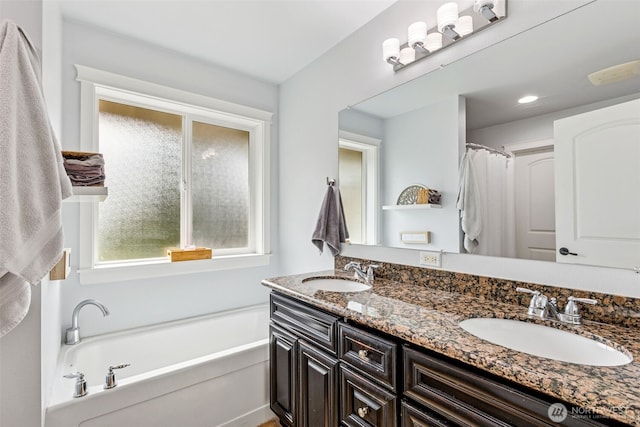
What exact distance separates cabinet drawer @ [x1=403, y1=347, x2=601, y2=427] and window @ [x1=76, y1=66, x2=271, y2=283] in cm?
206

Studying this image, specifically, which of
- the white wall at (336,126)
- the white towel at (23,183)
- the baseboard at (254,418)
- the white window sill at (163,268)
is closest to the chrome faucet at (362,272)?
the white wall at (336,126)

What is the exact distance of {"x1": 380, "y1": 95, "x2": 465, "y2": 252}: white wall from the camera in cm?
155

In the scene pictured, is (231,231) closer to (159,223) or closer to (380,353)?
(159,223)

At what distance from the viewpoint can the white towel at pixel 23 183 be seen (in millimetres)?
891

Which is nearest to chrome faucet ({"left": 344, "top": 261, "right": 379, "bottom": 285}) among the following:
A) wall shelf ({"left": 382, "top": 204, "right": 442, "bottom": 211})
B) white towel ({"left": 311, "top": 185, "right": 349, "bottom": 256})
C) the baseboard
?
white towel ({"left": 311, "top": 185, "right": 349, "bottom": 256})

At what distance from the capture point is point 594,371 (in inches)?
28.0

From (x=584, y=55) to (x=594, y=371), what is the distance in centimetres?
114

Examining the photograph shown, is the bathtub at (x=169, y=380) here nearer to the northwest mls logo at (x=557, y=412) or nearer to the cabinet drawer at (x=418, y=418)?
the cabinet drawer at (x=418, y=418)

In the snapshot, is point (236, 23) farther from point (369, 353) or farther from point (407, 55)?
point (369, 353)

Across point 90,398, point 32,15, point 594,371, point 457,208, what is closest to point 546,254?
point 457,208

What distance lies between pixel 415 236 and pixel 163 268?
1928 mm

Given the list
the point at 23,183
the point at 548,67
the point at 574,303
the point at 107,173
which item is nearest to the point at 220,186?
the point at 107,173

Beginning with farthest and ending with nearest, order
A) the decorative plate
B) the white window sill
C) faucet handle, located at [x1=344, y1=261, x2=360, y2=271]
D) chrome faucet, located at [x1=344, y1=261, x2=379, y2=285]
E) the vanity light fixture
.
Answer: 1. the white window sill
2. faucet handle, located at [x1=344, y1=261, x2=360, y2=271]
3. chrome faucet, located at [x1=344, y1=261, x2=379, y2=285]
4. the decorative plate
5. the vanity light fixture

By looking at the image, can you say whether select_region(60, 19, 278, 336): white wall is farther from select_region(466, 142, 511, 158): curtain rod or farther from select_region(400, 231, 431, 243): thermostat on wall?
select_region(466, 142, 511, 158): curtain rod
